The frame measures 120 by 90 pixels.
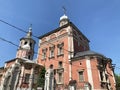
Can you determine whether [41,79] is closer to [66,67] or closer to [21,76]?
[21,76]

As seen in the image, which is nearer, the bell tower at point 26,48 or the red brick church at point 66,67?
the red brick church at point 66,67

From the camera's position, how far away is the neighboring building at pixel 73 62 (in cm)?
2320

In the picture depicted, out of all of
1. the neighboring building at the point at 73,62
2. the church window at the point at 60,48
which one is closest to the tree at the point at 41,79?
the neighboring building at the point at 73,62

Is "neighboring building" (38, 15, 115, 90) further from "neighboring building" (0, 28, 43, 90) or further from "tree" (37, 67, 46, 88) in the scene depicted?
"neighboring building" (0, 28, 43, 90)

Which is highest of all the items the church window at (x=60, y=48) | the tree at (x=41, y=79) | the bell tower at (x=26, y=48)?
the bell tower at (x=26, y=48)

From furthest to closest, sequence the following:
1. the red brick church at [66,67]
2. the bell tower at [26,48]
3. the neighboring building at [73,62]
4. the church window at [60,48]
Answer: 1. the bell tower at [26,48]
2. the church window at [60,48]
3. the red brick church at [66,67]
4. the neighboring building at [73,62]

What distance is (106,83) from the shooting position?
22.9 meters

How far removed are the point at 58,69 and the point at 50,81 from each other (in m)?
9.80

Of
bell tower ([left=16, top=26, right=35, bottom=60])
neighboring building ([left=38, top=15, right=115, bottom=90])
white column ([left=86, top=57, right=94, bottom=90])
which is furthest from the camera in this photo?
bell tower ([left=16, top=26, right=35, bottom=60])

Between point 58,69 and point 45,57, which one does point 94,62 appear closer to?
point 58,69

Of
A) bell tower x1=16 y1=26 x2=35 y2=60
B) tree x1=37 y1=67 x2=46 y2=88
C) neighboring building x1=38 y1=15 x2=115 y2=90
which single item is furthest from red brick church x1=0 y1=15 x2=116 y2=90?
A: bell tower x1=16 y1=26 x2=35 y2=60

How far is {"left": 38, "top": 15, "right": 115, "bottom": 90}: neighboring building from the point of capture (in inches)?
→ 914

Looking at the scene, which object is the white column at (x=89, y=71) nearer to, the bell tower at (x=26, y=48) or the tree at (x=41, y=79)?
the tree at (x=41, y=79)

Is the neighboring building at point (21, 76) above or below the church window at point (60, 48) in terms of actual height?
below
